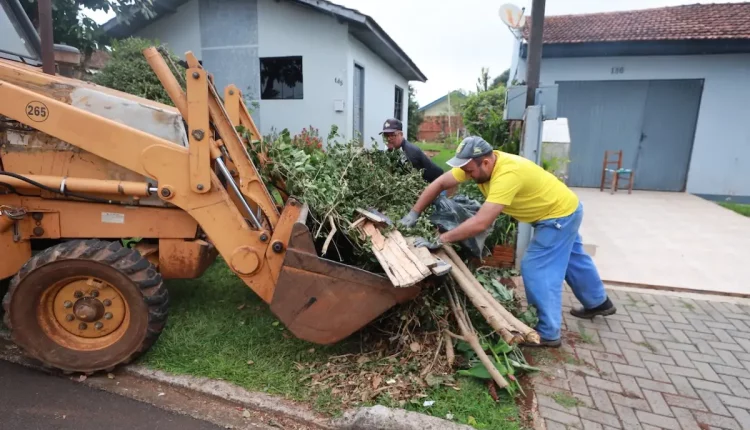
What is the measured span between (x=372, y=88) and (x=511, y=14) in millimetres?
3808

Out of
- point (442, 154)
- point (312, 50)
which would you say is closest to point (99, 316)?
point (312, 50)

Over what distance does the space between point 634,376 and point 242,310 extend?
3120 millimetres

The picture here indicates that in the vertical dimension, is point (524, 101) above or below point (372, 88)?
below

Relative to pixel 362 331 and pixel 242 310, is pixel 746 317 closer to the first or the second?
pixel 362 331

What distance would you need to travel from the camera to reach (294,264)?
2.73 meters

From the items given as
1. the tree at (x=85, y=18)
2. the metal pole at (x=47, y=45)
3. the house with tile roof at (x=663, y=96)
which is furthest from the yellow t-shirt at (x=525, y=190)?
the tree at (x=85, y=18)

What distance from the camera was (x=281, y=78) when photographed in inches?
402

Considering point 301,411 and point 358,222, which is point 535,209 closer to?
point 358,222

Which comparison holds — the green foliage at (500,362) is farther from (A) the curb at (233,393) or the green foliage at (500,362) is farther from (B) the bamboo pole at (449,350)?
(A) the curb at (233,393)

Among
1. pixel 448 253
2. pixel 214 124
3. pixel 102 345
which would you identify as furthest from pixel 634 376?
pixel 102 345

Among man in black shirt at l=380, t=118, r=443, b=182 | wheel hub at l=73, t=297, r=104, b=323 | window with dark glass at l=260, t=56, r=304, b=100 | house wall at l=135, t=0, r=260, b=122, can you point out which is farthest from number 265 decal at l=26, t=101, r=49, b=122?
house wall at l=135, t=0, r=260, b=122

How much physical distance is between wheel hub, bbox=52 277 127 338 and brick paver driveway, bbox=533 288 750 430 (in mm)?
2858

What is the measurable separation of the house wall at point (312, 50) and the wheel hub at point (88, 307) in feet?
Answer: 23.9

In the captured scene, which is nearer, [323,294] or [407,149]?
[323,294]
